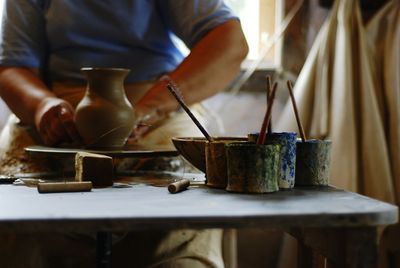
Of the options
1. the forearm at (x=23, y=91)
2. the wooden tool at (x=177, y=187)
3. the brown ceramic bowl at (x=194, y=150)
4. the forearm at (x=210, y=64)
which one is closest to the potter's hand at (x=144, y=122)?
the forearm at (x=210, y=64)

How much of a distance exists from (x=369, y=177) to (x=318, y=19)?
72 cm

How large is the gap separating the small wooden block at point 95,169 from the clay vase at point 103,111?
0.21m

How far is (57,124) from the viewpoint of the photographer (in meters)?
1.41

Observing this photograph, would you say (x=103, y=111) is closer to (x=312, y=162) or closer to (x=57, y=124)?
(x=57, y=124)

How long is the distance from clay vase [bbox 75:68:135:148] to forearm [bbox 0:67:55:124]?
0.30 metres

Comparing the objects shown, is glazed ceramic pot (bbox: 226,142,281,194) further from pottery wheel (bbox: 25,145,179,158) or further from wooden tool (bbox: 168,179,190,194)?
pottery wheel (bbox: 25,145,179,158)

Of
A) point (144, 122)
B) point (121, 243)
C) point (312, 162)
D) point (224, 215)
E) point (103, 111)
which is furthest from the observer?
point (144, 122)

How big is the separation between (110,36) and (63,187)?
88cm

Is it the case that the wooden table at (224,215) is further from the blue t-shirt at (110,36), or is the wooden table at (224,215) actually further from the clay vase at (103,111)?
the blue t-shirt at (110,36)

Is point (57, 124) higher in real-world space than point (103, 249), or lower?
higher

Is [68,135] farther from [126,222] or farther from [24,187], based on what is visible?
[126,222]

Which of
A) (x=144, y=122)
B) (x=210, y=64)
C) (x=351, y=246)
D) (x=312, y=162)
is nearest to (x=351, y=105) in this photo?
(x=210, y=64)

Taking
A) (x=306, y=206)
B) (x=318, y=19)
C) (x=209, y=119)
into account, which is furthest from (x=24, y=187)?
(x=318, y=19)

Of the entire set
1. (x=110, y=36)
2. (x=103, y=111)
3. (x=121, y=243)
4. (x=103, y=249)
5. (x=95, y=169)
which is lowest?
(x=121, y=243)
